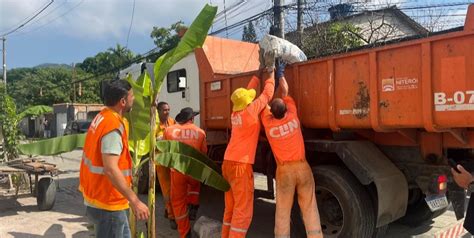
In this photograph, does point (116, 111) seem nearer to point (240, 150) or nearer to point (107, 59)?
point (240, 150)

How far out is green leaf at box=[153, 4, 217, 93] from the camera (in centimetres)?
412

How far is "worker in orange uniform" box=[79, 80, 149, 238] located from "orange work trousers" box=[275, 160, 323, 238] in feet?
6.17

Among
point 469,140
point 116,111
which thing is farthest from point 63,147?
point 469,140

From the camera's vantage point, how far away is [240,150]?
195 inches

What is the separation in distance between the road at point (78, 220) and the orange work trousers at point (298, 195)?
1267 millimetres

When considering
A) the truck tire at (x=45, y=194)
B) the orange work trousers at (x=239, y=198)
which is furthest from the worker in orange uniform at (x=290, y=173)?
the truck tire at (x=45, y=194)

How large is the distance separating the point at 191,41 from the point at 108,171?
1.63 metres

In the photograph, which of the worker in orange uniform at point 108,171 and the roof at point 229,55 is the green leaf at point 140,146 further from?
the roof at point 229,55

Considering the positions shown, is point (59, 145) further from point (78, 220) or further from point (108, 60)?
point (108, 60)

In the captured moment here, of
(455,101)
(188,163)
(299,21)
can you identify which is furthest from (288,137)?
(299,21)

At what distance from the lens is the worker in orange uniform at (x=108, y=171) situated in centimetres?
313

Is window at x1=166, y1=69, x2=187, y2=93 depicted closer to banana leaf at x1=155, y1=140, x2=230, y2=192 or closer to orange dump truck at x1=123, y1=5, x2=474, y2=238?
orange dump truck at x1=123, y1=5, x2=474, y2=238

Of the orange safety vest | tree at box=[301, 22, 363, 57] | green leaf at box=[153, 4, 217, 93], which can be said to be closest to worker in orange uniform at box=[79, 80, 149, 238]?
the orange safety vest

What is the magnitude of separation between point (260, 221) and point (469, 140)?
3.46 metres
